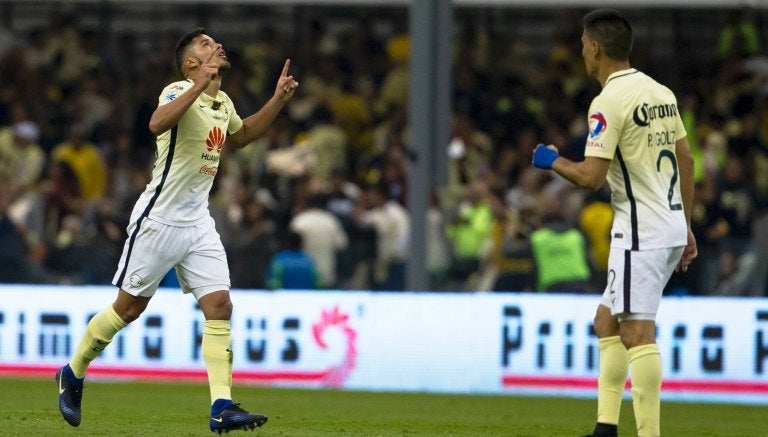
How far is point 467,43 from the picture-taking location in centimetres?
2097

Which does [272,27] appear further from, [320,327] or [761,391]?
[761,391]

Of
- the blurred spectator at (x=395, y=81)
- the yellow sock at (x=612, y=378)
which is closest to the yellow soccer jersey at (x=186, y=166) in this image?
the yellow sock at (x=612, y=378)

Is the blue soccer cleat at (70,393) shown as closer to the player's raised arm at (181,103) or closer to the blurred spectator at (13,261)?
the player's raised arm at (181,103)

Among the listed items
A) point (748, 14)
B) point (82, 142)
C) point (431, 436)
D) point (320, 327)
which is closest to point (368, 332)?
point (320, 327)

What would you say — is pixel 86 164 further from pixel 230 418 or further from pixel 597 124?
pixel 597 124

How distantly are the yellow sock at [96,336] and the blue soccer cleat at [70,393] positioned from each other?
0.13ft

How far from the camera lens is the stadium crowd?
16.3 m

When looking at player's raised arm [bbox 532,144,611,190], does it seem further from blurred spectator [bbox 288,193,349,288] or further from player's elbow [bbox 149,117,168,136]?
blurred spectator [bbox 288,193,349,288]

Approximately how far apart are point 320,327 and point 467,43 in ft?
25.5

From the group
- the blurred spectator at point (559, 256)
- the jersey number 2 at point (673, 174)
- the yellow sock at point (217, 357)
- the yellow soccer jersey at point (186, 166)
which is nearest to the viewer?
the jersey number 2 at point (673, 174)

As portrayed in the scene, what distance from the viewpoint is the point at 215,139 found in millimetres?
8703

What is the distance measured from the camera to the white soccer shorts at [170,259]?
866 cm

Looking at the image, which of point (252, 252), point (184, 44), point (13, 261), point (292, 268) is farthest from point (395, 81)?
point (184, 44)

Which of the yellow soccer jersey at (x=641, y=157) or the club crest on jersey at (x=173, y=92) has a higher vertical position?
the club crest on jersey at (x=173, y=92)
